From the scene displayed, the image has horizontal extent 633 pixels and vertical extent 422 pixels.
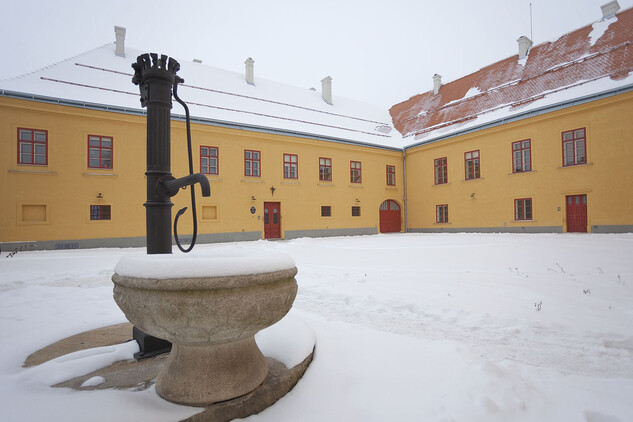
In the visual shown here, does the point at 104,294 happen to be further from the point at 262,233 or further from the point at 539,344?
the point at 262,233

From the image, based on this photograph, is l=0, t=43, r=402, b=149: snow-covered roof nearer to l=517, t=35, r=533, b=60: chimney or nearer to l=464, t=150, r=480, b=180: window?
l=464, t=150, r=480, b=180: window

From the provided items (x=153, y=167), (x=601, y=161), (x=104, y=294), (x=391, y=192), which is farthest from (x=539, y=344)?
(x=391, y=192)

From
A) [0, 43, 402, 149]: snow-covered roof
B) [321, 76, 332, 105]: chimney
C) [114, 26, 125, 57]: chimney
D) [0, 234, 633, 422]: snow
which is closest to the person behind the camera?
[0, 234, 633, 422]: snow

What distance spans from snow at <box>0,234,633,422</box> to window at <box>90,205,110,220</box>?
884 centimetres

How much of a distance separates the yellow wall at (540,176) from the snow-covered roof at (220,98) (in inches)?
179

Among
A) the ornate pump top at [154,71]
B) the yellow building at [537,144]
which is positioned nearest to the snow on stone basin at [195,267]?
the ornate pump top at [154,71]

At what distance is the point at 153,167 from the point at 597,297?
5706 mm

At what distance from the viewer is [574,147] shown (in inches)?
627

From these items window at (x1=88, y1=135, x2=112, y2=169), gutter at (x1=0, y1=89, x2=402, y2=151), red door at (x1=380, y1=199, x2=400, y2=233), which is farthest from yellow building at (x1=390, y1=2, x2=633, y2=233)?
window at (x1=88, y1=135, x2=112, y2=169)

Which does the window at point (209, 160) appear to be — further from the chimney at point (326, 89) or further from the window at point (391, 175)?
the window at point (391, 175)

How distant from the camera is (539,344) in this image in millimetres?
3041

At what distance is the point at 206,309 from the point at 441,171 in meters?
21.4

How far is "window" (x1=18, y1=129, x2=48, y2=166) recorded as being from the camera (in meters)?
12.8

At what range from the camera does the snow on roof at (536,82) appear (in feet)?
51.3
